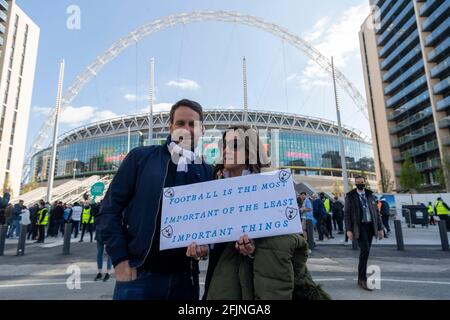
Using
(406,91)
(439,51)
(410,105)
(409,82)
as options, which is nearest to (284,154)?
(410,105)

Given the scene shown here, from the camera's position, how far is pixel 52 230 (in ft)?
51.0

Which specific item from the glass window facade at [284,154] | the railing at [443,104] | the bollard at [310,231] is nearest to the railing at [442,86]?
the railing at [443,104]

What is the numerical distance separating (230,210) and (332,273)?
513cm

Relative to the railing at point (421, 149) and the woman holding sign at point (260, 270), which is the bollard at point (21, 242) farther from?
the railing at point (421, 149)

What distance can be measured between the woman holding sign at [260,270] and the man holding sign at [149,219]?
146mm

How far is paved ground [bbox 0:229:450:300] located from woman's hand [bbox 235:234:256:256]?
3330 mm

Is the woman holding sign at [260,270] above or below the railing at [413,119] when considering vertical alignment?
below

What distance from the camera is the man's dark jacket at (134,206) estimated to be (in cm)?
163

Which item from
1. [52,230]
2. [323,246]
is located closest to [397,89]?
[323,246]

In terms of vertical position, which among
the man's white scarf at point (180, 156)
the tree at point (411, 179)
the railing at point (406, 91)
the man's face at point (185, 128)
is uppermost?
the railing at point (406, 91)

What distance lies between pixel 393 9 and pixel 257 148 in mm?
73510
